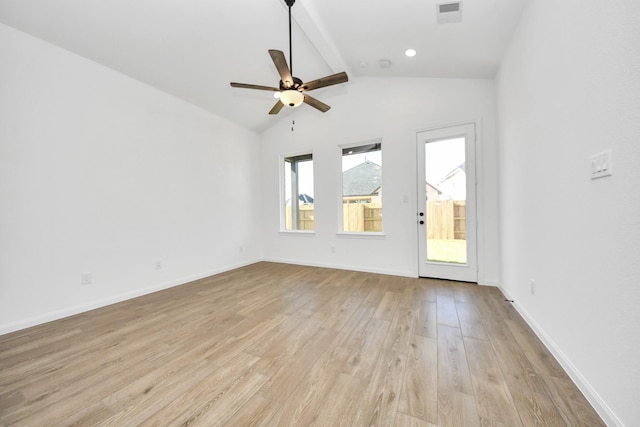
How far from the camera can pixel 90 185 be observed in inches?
115

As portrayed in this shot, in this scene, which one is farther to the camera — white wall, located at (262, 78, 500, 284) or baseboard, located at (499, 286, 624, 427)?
white wall, located at (262, 78, 500, 284)

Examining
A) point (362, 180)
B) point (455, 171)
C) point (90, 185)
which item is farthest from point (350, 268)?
point (90, 185)

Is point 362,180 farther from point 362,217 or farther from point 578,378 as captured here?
point 578,378

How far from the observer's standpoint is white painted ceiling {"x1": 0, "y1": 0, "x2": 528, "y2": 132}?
238cm

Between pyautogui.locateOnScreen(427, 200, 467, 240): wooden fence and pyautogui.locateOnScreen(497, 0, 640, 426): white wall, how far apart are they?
119cm

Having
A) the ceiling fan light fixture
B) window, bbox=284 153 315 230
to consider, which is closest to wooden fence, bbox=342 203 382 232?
window, bbox=284 153 315 230

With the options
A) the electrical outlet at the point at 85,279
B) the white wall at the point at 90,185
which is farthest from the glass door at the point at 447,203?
the electrical outlet at the point at 85,279

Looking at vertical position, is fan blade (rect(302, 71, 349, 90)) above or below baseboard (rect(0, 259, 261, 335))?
above

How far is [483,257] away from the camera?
11.5ft

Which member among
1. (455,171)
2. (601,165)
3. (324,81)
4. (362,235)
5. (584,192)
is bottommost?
(362,235)

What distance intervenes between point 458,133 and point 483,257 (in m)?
1.84

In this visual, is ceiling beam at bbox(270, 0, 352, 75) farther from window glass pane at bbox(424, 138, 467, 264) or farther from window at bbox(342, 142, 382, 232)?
window glass pane at bbox(424, 138, 467, 264)

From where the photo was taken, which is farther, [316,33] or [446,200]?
[446,200]

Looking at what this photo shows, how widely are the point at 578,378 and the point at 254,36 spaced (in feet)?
13.9
